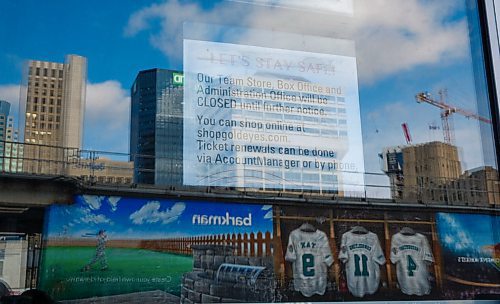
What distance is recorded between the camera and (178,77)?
161cm

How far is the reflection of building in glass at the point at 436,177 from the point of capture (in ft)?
3.68

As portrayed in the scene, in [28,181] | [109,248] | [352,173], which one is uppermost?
[28,181]

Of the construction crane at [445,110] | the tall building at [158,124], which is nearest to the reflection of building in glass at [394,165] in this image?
the construction crane at [445,110]

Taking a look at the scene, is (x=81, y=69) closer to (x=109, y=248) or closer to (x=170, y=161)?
(x=170, y=161)

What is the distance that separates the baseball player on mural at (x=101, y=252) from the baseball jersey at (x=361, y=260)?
1478mm

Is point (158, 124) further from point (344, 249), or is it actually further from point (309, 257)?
point (309, 257)

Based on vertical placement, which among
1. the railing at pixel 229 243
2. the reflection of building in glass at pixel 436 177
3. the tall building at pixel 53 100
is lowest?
the railing at pixel 229 243

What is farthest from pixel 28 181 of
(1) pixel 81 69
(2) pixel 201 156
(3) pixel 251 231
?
(2) pixel 201 156

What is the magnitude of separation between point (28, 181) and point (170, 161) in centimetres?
201

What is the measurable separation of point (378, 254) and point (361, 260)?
0.19m

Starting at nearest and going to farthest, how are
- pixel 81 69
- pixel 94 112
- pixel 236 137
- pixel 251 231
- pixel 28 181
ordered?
1. pixel 236 137
2. pixel 81 69
3. pixel 94 112
4. pixel 251 231
5. pixel 28 181

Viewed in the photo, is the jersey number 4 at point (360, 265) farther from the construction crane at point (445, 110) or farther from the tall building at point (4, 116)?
the tall building at point (4, 116)

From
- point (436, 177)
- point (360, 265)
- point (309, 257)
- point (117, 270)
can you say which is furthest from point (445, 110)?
point (117, 270)

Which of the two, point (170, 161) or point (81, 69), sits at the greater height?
point (81, 69)
